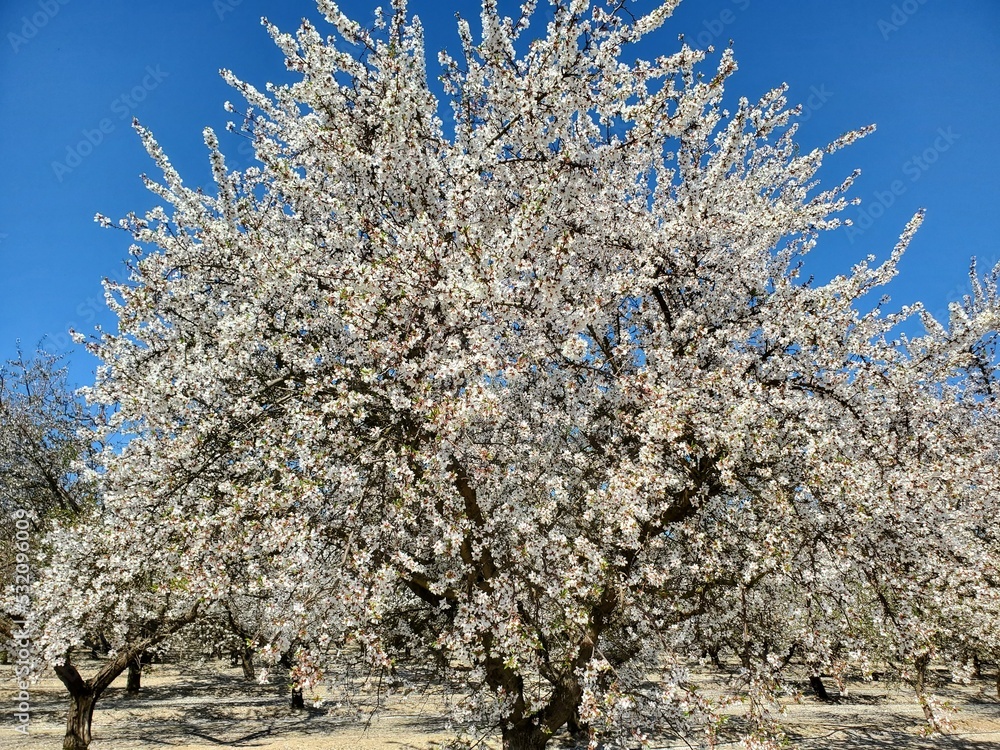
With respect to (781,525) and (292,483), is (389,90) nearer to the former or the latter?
(292,483)

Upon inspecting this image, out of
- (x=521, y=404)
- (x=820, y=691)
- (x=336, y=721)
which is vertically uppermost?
(x=521, y=404)

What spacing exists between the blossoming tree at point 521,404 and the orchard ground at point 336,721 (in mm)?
3723

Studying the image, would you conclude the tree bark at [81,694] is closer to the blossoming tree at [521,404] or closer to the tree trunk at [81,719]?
the tree trunk at [81,719]

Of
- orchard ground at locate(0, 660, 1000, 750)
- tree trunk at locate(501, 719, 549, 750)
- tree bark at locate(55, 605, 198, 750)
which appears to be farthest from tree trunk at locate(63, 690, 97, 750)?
tree trunk at locate(501, 719, 549, 750)

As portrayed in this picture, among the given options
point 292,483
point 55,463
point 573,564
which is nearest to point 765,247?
point 573,564

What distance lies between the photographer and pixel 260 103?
830 cm

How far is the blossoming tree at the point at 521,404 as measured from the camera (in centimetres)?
625

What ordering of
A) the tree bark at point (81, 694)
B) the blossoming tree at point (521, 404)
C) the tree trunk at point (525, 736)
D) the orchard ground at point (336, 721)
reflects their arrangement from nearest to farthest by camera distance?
the blossoming tree at point (521, 404)
the tree trunk at point (525, 736)
the tree bark at point (81, 694)
the orchard ground at point (336, 721)

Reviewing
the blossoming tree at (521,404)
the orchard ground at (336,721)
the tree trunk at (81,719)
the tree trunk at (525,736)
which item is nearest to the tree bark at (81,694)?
the tree trunk at (81,719)

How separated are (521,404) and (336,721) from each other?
17.4 meters

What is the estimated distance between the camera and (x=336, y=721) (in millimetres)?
19000

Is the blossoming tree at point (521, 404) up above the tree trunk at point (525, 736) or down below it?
above

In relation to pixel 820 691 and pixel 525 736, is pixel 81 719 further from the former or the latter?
pixel 820 691

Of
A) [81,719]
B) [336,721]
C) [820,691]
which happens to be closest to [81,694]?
[81,719]
